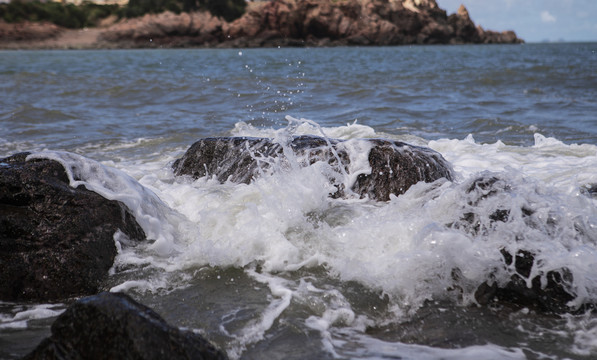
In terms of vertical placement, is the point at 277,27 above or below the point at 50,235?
above

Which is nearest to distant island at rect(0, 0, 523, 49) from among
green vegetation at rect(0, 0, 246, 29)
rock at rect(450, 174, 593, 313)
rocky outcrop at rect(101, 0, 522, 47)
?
rocky outcrop at rect(101, 0, 522, 47)

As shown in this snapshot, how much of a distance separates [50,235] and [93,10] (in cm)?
7872

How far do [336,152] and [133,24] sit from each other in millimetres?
66700

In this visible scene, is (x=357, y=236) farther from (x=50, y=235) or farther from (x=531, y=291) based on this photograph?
(x=50, y=235)

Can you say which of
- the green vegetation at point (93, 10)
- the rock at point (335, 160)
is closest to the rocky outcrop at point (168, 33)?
the green vegetation at point (93, 10)

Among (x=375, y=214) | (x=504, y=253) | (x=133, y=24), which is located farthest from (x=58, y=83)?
(x=133, y=24)

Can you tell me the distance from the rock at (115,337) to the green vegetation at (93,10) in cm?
7286

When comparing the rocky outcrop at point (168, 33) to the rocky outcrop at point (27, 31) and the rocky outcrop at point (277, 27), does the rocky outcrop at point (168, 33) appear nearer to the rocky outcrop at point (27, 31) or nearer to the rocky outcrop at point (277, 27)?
the rocky outcrop at point (277, 27)

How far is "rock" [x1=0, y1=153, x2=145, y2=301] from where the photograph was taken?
127 inches

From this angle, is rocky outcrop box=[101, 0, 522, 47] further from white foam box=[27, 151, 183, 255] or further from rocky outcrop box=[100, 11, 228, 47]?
white foam box=[27, 151, 183, 255]

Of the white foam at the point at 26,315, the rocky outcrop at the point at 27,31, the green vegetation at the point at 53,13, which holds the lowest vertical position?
the rocky outcrop at the point at 27,31

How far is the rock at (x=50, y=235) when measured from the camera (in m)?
3.21

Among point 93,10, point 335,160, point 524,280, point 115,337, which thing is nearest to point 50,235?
point 115,337

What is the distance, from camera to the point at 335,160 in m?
5.02
